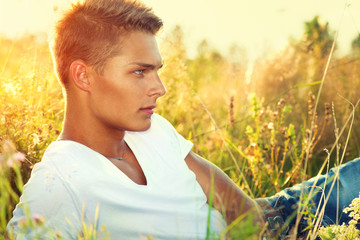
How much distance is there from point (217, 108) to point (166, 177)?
3085mm

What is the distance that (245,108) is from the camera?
13.1 ft

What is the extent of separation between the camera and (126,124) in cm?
196

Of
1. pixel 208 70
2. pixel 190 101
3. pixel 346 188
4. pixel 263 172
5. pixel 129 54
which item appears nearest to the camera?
pixel 129 54

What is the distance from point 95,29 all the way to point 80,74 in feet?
0.75

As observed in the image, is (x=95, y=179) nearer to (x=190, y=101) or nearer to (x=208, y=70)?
(x=190, y=101)

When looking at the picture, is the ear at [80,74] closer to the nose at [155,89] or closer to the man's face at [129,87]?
the man's face at [129,87]

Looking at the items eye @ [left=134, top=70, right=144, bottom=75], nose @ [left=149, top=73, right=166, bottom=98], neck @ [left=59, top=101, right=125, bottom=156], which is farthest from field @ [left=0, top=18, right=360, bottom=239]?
eye @ [left=134, top=70, right=144, bottom=75]

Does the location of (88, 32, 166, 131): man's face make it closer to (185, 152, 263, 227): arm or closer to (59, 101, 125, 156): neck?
(59, 101, 125, 156): neck

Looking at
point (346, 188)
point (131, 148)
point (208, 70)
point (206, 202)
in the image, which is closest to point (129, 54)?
point (131, 148)

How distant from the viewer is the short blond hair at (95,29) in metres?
1.96

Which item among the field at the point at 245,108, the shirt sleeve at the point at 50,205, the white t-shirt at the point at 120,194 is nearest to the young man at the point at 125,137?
the white t-shirt at the point at 120,194

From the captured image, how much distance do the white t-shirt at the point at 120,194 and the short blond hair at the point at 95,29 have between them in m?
0.45

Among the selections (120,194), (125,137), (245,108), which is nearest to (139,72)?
(125,137)

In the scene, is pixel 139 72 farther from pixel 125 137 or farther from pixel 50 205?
pixel 50 205
